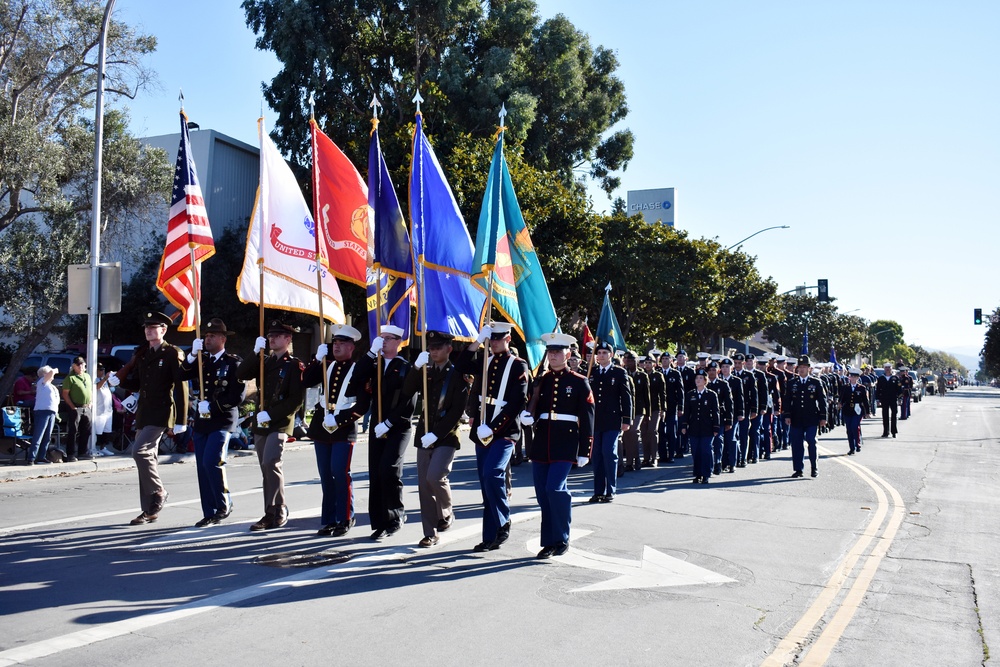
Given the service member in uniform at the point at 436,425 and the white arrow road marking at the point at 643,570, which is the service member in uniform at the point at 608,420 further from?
the service member in uniform at the point at 436,425

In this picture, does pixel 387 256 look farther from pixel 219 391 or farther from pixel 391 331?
pixel 219 391

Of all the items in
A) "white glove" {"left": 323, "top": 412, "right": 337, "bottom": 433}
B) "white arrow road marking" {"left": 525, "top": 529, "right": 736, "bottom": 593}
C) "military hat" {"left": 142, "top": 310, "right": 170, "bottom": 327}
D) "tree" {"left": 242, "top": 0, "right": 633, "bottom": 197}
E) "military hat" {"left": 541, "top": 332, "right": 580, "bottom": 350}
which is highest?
"tree" {"left": 242, "top": 0, "right": 633, "bottom": 197}

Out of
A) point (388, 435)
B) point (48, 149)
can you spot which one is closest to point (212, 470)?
point (388, 435)

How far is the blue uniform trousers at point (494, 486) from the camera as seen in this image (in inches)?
305

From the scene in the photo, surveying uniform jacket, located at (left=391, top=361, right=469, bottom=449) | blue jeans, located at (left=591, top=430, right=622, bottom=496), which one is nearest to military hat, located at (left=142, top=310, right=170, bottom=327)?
uniform jacket, located at (left=391, top=361, right=469, bottom=449)

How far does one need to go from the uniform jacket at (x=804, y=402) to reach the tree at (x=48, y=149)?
15.2 m

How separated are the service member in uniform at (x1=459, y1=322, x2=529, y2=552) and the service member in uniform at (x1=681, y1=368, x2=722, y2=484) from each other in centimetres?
561

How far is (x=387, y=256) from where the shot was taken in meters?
9.21

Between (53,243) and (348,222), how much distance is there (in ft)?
40.4

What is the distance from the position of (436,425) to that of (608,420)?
367 cm

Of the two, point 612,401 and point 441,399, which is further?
point 612,401

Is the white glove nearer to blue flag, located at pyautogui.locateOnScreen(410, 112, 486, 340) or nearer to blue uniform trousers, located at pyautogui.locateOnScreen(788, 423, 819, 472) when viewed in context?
blue flag, located at pyautogui.locateOnScreen(410, 112, 486, 340)

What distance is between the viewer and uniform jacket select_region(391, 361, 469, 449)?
314 inches

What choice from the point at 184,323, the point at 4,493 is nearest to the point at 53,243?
the point at 4,493
